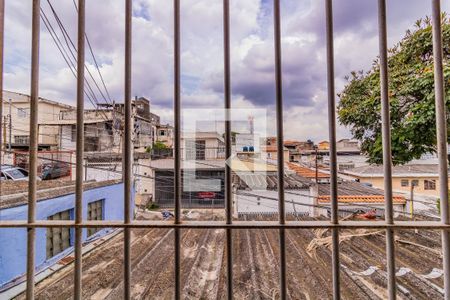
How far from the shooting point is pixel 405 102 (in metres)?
2.75

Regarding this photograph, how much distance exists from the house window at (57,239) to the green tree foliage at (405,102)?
4.53m

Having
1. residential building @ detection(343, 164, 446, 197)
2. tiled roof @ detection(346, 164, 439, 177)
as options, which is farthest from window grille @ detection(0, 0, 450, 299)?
tiled roof @ detection(346, 164, 439, 177)

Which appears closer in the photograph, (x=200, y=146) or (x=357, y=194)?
(x=200, y=146)

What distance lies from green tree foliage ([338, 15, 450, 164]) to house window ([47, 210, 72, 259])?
453cm

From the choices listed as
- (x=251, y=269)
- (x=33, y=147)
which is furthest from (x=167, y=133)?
(x=33, y=147)

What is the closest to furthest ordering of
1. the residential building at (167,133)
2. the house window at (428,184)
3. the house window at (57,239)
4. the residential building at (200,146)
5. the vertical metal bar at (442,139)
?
the vertical metal bar at (442,139), the residential building at (167,133), the residential building at (200,146), the house window at (57,239), the house window at (428,184)

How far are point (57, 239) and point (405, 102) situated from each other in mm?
5276

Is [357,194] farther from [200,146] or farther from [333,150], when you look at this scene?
[333,150]

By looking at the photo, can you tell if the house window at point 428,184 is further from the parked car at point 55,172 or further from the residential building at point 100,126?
the parked car at point 55,172

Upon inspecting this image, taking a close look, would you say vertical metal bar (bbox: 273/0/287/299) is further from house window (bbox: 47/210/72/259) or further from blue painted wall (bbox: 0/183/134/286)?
house window (bbox: 47/210/72/259)

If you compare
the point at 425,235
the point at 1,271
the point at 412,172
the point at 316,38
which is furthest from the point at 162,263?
the point at 412,172

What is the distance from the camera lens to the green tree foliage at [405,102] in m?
2.54

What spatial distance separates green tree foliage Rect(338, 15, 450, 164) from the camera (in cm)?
254

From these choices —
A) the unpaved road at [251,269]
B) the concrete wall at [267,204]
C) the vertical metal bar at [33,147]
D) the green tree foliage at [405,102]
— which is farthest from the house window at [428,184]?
the vertical metal bar at [33,147]
